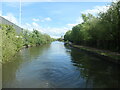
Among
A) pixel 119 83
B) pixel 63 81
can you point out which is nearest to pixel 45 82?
pixel 63 81

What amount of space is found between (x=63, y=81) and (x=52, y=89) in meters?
1.84

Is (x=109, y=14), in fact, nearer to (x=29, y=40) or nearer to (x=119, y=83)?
(x=119, y=83)

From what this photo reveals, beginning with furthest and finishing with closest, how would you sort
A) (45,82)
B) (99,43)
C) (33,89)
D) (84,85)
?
(99,43) < (45,82) < (84,85) < (33,89)

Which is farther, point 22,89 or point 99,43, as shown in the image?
point 99,43

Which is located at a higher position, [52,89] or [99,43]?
[99,43]

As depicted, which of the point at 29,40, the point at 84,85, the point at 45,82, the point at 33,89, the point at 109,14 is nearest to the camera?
the point at 33,89

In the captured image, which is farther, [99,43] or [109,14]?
[99,43]

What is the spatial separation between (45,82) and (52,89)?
1550mm

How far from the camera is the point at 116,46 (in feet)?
84.0

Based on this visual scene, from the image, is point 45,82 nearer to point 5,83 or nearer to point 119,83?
point 5,83

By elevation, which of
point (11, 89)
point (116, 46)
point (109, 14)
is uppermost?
point (109, 14)

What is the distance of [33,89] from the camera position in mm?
9703

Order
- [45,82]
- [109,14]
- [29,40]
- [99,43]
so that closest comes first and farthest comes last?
[45,82], [109,14], [99,43], [29,40]

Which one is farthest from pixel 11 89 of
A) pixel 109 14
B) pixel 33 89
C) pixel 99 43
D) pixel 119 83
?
pixel 99 43
